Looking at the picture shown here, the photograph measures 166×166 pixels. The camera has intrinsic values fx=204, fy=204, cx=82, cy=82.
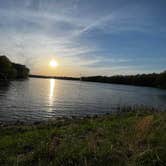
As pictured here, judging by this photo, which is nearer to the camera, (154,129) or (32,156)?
(32,156)

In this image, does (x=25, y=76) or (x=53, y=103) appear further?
(x=25, y=76)

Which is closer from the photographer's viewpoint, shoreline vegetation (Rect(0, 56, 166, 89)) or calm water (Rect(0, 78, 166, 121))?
calm water (Rect(0, 78, 166, 121))

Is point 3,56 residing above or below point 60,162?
above

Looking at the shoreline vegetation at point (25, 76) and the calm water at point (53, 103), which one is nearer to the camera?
the calm water at point (53, 103)

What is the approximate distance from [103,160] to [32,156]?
7.45ft

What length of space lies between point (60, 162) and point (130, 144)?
266cm

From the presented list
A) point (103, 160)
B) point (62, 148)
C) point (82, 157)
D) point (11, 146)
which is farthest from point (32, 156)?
point (11, 146)

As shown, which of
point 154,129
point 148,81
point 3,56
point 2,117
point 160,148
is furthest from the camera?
point 148,81

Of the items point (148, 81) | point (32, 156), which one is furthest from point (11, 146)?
point (148, 81)

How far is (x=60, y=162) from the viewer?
573 cm

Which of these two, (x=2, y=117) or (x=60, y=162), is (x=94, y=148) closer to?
(x=60, y=162)

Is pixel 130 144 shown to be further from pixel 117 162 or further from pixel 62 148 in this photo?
pixel 62 148

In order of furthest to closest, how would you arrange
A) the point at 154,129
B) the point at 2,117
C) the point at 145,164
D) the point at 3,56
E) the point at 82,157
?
the point at 3,56 → the point at 2,117 → the point at 154,129 → the point at 82,157 → the point at 145,164

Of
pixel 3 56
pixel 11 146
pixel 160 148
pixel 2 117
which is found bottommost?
pixel 2 117
